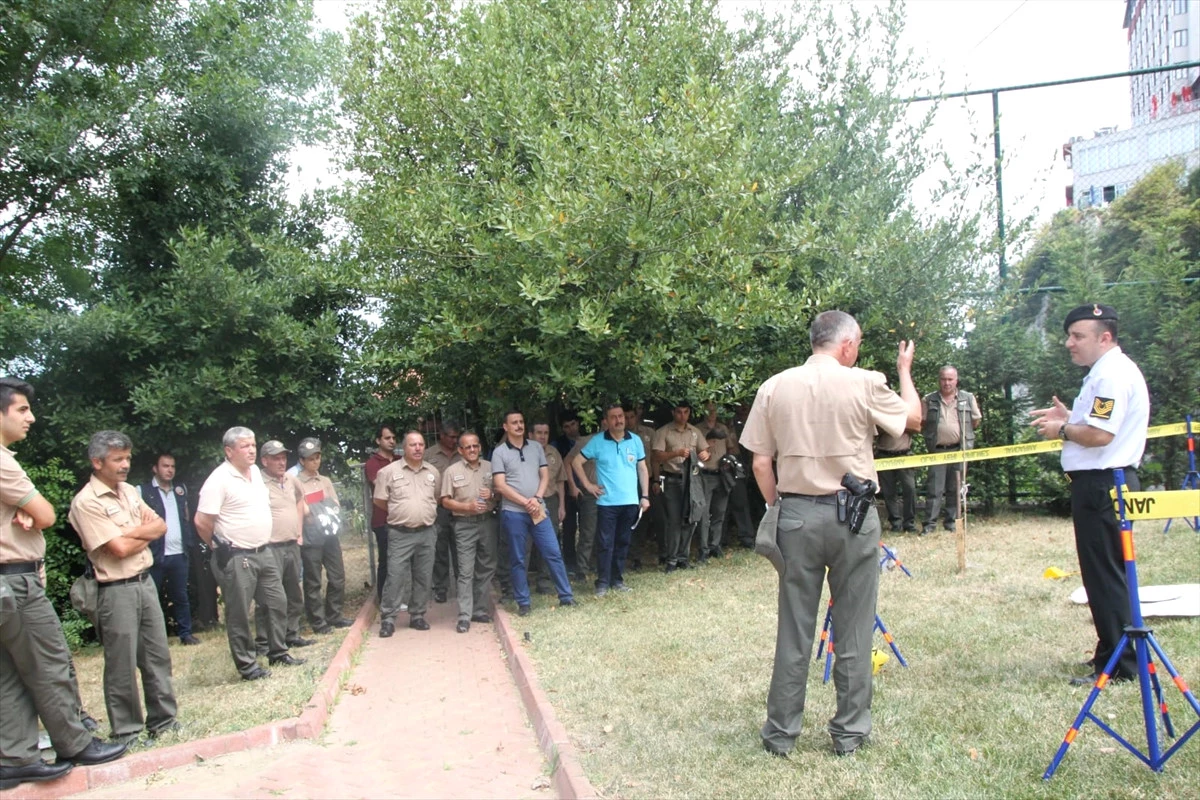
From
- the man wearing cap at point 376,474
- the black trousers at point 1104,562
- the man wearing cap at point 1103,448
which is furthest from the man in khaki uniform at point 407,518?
the black trousers at point 1104,562

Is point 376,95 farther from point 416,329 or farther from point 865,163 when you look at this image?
point 865,163

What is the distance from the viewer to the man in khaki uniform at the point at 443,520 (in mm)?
11258

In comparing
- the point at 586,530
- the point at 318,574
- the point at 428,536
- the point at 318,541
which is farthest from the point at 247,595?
the point at 586,530

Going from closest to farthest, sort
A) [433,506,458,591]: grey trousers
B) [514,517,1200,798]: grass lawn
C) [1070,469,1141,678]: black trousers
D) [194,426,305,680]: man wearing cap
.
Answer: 1. [514,517,1200,798]: grass lawn
2. [1070,469,1141,678]: black trousers
3. [194,426,305,680]: man wearing cap
4. [433,506,458,591]: grey trousers

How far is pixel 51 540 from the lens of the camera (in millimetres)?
9828

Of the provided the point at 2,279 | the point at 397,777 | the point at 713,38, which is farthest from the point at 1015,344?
the point at 2,279

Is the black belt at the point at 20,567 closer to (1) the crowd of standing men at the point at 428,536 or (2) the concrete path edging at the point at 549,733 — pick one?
(1) the crowd of standing men at the point at 428,536

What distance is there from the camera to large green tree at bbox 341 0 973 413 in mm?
9344

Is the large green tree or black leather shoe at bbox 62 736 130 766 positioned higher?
the large green tree

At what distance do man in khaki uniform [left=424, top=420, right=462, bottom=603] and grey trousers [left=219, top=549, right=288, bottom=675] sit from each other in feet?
10.7

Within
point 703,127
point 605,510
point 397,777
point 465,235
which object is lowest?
point 397,777

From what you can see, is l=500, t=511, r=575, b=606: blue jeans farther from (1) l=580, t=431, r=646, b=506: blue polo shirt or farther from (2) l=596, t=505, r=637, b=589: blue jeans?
(1) l=580, t=431, r=646, b=506: blue polo shirt

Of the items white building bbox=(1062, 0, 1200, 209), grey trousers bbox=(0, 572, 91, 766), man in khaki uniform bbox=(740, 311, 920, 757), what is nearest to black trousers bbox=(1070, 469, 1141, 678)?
man in khaki uniform bbox=(740, 311, 920, 757)

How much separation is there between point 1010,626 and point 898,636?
82 centimetres
